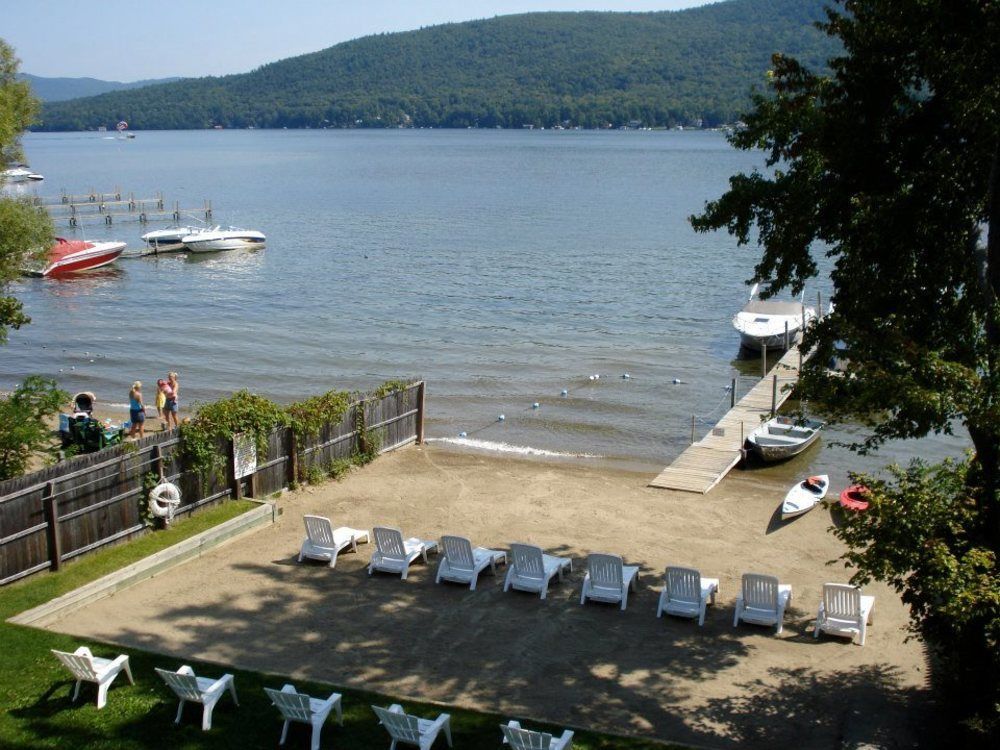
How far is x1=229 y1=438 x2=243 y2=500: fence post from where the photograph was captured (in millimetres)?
18078

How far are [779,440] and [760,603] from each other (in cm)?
1235

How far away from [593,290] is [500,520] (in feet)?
113

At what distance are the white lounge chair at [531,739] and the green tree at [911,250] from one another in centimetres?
330

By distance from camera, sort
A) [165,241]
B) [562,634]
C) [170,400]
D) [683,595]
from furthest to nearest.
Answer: [165,241]
[170,400]
[683,595]
[562,634]

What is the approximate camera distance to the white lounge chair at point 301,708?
10.5m

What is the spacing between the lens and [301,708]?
34.7ft

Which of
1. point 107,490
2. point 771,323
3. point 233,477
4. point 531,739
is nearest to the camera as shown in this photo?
point 531,739

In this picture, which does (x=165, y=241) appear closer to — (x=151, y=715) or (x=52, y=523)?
(x=52, y=523)

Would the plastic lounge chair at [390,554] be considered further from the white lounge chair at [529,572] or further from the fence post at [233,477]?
the fence post at [233,477]

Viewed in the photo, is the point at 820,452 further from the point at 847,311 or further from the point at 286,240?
the point at 286,240

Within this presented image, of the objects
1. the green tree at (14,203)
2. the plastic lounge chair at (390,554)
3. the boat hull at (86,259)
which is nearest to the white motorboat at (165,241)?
the boat hull at (86,259)

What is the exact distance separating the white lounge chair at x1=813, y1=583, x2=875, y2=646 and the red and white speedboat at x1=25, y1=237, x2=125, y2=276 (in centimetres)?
5187

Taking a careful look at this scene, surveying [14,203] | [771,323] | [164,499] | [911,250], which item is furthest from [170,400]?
[771,323]

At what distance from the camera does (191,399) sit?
3241cm
